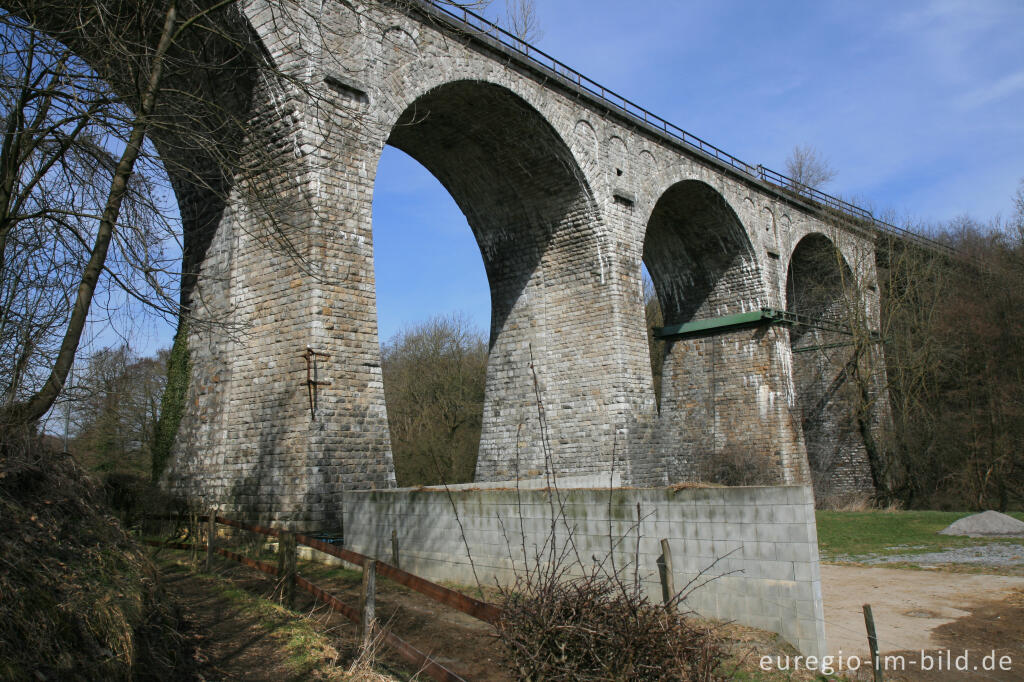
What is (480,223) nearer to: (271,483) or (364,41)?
(364,41)

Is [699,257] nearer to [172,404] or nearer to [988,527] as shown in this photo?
[988,527]

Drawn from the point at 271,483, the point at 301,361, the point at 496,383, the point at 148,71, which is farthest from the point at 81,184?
the point at 496,383

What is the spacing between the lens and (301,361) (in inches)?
389

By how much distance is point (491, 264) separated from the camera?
17.2 metres

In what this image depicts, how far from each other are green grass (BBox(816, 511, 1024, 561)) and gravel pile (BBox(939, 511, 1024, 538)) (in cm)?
38

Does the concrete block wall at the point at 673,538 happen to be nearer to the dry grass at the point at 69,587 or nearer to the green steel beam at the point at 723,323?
the dry grass at the point at 69,587

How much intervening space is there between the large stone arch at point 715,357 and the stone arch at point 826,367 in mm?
3030

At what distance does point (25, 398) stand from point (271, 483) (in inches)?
185

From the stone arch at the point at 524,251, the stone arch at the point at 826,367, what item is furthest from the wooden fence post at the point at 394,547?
the stone arch at the point at 826,367

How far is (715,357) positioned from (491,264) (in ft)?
24.7

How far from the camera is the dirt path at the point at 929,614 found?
5.65 meters

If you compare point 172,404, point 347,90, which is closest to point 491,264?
point 347,90

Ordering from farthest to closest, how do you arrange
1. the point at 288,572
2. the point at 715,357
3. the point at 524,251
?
the point at 715,357, the point at 524,251, the point at 288,572

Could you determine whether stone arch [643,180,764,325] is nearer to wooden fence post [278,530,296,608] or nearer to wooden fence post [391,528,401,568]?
wooden fence post [391,528,401,568]
